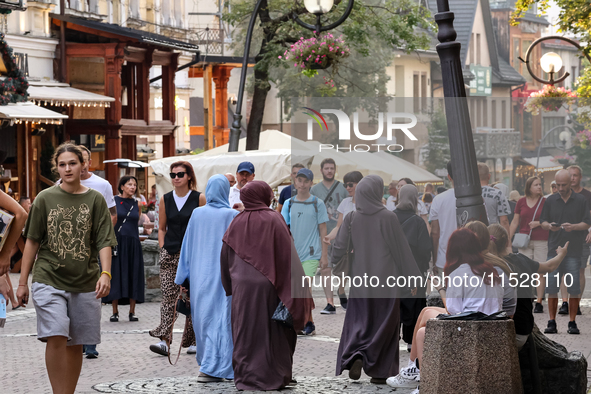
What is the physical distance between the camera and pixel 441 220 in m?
8.74

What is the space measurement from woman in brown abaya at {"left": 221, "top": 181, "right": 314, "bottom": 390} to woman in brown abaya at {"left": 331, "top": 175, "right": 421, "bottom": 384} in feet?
1.71

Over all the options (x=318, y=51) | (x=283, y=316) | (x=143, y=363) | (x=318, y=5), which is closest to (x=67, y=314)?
(x=283, y=316)

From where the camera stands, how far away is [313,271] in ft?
40.9

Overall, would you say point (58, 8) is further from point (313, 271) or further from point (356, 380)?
point (356, 380)

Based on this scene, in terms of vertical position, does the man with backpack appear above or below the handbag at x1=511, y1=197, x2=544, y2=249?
above

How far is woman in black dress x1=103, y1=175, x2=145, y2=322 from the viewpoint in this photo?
13.1m

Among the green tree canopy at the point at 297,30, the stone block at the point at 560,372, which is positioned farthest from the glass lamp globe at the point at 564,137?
the green tree canopy at the point at 297,30

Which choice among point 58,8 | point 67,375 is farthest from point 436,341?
point 58,8

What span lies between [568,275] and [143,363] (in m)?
4.05

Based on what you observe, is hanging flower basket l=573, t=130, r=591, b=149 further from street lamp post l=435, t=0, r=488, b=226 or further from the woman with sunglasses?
the woman with sunglasses

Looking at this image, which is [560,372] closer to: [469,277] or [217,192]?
[469,277]

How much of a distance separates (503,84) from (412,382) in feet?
177

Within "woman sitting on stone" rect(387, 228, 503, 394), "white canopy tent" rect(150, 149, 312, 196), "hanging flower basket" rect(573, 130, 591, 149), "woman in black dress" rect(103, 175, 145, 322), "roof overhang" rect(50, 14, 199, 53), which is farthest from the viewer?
"roof overhang" rect(50, 14, 199, 53)

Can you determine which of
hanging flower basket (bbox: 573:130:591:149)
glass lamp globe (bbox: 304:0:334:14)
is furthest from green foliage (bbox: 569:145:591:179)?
glass lamp globe (bbox: 304:0:334:14)
